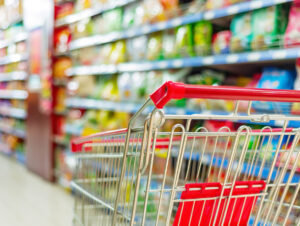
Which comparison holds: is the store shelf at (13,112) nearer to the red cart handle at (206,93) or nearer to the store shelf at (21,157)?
the store shelf at (21,157)

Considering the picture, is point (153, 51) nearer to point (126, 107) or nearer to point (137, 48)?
point (137, 48)

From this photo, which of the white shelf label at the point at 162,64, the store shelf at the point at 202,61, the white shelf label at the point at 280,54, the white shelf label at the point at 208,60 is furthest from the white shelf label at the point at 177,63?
the white shelf label at the point at 280,54

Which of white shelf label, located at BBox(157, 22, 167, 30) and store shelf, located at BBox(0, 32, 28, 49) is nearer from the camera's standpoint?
white shelf label, located at BBox(157, 22, 167, 30)

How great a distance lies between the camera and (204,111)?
2434 millimetres

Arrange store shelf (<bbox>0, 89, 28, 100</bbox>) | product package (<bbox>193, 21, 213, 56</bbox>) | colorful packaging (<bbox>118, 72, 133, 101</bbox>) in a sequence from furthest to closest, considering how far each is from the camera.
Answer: store shelf (<bbox>0, 89, 28, 100</bbox>)
colorful packaging (<bbox>118, 72, 133, 101</bbox>)
product package (<bbox>193, 21, 213, 56</bbox>)

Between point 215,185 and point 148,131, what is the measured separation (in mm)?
368

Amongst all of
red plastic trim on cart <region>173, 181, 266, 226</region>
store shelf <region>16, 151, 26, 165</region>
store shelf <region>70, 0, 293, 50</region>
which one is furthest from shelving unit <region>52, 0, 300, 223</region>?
store shelf <region>16, 151, 26, 165</region>

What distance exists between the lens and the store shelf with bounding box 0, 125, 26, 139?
6.10 metres

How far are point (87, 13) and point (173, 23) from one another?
1582mm

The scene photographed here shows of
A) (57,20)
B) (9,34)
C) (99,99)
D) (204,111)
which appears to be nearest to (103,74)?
(99,99)

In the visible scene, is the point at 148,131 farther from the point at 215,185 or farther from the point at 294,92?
the point at 294,92

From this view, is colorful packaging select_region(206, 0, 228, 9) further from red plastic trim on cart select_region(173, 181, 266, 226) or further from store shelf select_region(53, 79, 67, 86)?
store shelf select_region(53, 79, 67, 86)

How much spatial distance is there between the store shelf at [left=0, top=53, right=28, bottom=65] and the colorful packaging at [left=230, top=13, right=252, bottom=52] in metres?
4.18

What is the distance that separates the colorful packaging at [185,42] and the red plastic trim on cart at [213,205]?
1601 millimetres
